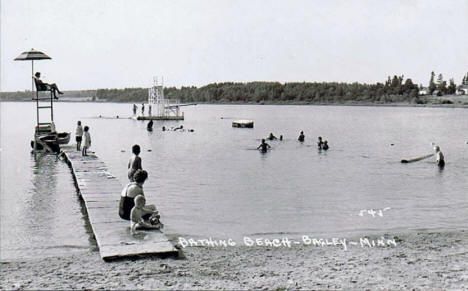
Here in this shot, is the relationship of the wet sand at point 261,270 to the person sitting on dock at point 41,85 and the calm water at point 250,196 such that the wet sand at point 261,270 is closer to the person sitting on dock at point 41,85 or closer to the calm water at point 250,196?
the calm water at point 250,196

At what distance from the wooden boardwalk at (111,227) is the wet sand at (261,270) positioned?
0.27 m

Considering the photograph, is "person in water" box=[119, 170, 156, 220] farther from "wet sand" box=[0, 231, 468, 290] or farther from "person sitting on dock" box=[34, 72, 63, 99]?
"person sitting on dock" box=[34, 72, 63, 99]

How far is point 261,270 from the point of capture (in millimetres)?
10867

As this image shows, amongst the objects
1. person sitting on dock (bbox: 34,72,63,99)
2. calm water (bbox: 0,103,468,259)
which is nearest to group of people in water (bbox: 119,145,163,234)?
calm water (bbox: 0,103,468,259)

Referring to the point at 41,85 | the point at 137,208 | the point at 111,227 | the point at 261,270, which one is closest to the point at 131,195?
the point at 137,208

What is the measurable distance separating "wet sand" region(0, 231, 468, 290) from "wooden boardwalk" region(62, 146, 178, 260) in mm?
270

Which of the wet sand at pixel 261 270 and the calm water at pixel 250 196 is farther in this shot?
the calm water at pixel 250 196

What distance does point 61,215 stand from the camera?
17.0 meters

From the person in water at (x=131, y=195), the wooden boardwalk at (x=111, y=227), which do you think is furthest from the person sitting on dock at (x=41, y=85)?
the person in water at (x=131, y=195)

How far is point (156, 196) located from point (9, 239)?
8.19m

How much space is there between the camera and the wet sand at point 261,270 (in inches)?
377

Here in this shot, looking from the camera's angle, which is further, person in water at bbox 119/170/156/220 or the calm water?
the calm water

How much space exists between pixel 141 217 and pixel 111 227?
0.97 m

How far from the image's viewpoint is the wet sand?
9.59 meters
